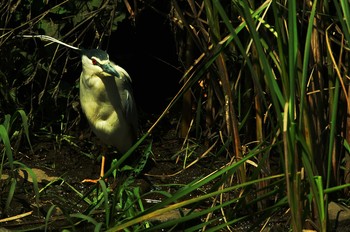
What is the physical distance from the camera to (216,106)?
210 inches

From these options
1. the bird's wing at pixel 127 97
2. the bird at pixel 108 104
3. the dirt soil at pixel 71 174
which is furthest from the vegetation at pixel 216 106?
the bird's wing at pixel 127 97

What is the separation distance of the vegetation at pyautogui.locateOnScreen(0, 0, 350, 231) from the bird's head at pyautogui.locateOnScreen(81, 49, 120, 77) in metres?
0.07

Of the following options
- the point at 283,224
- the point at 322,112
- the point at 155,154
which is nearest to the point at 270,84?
the point at 322,112

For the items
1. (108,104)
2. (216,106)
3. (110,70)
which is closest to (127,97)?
(108,104)

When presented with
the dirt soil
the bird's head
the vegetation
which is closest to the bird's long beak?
the bird's head

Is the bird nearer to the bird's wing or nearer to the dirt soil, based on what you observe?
the bird's wing

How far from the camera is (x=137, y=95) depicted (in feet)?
20.5

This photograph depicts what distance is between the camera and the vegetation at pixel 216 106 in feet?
11.0

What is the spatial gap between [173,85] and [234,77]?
1253 mm

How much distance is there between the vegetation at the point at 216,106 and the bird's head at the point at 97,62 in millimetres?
71

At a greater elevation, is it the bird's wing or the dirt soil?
the bird's wing

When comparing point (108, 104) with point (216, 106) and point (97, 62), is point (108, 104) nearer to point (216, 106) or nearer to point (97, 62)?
point (97, 62)

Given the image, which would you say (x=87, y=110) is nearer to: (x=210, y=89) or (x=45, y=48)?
(x=45, y=48)

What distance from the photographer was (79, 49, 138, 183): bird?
539 cm
